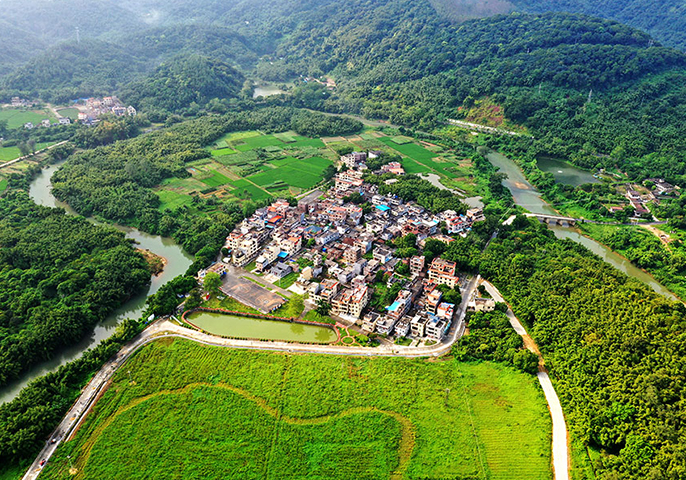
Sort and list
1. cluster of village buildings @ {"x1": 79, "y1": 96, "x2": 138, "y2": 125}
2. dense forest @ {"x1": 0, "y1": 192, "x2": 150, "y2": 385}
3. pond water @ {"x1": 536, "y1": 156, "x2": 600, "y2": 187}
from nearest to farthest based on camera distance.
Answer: dense forest @ {"x1": 0, "y1": 192, "x2": 150, "y2": 385} < pond water @ {"x1": 536, "y1": 156, "x2": 600, "y2": 187} < cluster of village buildings @ {"x1": 79, "y1": 96, "x2": 138, "y2": 125}

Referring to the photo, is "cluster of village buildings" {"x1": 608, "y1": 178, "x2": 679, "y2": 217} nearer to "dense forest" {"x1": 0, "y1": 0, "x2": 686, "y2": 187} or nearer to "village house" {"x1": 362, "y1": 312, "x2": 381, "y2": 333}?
"dense forest" {"x1": 0, "y1": 0, "x2": 686, "y2": 187}

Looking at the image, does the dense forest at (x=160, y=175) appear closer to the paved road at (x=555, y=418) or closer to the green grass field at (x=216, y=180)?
the green grass field at (x=216, y=180)

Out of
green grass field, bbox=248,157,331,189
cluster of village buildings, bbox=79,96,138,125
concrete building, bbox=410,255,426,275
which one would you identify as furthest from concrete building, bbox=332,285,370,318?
cluster of village buildings, bbox=79,96,138,125

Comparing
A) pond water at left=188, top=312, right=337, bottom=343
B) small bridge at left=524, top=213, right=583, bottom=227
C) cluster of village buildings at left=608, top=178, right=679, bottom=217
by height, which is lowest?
small bridge at left=524, top=213, right=583, bottom=227

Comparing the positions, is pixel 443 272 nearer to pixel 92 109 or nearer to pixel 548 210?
pixel 548 210

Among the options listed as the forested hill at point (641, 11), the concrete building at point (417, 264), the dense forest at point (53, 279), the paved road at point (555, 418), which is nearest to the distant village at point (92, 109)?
the dense forest at point (53, 279)

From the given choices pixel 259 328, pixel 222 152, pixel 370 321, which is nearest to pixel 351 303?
pixel 370 321
